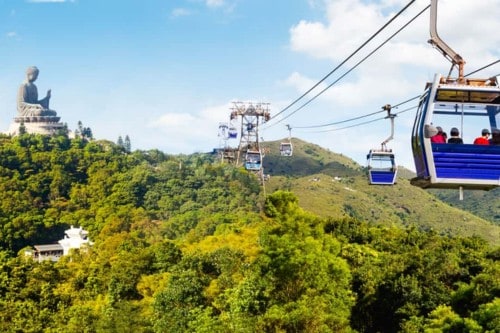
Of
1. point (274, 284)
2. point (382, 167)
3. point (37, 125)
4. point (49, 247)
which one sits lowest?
point (49, 247)

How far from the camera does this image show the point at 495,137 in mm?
10102

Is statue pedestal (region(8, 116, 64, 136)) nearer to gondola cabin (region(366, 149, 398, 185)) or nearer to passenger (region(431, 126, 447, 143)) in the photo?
gondola cabin (region(366, 149, 398, 185))

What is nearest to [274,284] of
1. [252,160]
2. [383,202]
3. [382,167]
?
[252,160]

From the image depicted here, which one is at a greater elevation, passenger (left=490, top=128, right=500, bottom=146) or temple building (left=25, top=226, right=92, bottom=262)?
passenger (left=490, top=128, right=500, bottom=146)

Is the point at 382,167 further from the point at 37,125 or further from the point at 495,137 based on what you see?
the point at 37,125

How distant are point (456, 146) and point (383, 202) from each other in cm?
10407

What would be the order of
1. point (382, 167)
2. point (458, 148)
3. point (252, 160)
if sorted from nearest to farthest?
point (458, 148) → point (382, 167) → point (252, 160)

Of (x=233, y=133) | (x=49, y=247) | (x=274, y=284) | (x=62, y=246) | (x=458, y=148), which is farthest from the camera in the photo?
(x=62, y=246)

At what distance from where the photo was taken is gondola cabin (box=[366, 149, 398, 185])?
592 inches

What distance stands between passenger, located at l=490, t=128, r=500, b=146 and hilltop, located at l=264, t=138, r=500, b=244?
7116 cm

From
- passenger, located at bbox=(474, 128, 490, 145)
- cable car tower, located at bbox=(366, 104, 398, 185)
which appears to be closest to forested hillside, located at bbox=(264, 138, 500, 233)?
cable car tower, located at bbox=(366, 104, 398, 185)

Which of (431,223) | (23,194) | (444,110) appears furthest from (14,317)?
(431,223)

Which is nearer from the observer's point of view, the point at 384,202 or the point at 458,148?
the point at 458,148

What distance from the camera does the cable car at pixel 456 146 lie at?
32.4 ft
